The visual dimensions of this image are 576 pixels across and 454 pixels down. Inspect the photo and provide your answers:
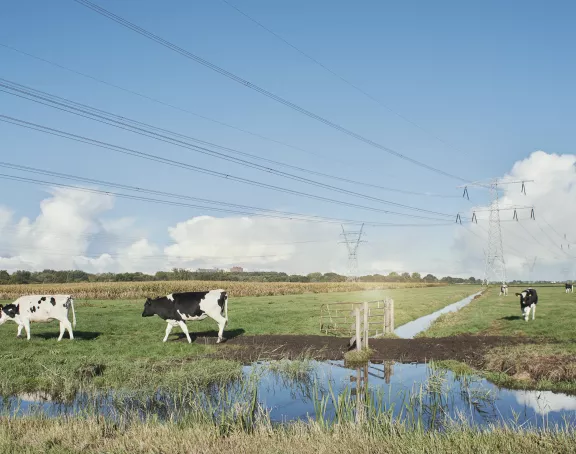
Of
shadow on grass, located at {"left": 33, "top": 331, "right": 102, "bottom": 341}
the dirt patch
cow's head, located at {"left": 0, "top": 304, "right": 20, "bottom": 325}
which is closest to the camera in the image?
the dirt patch

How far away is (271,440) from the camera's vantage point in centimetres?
853

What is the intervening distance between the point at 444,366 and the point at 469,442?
31.5 ft

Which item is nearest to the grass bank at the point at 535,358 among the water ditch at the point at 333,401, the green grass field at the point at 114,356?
the water ditch at the point at 333,401

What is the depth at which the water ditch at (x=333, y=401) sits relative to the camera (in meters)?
10.8

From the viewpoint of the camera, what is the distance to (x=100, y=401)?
510 inches

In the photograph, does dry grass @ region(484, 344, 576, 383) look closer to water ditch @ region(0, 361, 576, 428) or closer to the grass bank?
the grass bank

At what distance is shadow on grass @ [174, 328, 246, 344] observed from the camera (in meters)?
24.0

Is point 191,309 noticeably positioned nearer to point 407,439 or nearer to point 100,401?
point 100,401

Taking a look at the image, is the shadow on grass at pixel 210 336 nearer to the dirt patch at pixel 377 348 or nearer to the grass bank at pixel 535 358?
the dirt patch at pixel 377 348

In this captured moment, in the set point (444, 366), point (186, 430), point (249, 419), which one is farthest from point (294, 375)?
point (186, 430)

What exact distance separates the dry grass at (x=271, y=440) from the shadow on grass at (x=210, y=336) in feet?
46.2

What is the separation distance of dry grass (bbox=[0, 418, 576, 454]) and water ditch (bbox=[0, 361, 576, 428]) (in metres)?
0.77

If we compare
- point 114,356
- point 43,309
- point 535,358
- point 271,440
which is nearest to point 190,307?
point 114,356

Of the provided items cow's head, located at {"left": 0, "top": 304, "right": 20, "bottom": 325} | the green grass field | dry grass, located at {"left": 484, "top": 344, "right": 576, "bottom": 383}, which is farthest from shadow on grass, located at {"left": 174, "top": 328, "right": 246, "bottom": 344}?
dry grass, located at {"left": 484, "top": 344, "right": 576, "bottom": 383}
